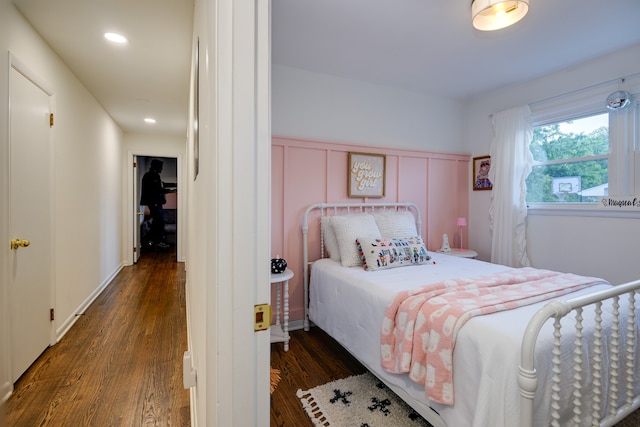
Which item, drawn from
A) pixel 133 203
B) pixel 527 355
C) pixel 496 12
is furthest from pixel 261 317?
pixel 133 203

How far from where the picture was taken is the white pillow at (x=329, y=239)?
9.20ft

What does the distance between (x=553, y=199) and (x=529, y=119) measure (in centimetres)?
87

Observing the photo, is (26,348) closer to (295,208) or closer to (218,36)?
(295,208)

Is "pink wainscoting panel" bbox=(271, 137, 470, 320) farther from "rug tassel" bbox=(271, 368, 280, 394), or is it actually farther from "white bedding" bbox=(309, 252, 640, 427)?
"rug tassel" bbox=(271, 368, 280, 394)

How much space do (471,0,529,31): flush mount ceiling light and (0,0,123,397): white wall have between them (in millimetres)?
2777

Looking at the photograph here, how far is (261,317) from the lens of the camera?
686mm

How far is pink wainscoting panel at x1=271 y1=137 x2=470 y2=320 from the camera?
2857mm

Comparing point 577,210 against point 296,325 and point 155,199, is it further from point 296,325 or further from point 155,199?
point 155,199

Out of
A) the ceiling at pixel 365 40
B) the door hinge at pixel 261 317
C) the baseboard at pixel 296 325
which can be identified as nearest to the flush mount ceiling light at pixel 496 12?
the ceiling at pixel 365 40

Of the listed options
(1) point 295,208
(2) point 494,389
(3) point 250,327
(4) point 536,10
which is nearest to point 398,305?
(2) point 494,389

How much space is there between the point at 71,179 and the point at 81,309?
1.35 metres

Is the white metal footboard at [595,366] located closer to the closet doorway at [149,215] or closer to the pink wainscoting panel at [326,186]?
the pink wainscoting panel at [326,186]

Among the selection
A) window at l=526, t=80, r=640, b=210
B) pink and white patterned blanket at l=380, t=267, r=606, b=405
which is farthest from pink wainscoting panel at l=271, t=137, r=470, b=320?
pink and white patterned blanket at l=380, t=267, r=606, b=405

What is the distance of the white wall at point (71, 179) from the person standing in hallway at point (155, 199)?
7.40 ft
